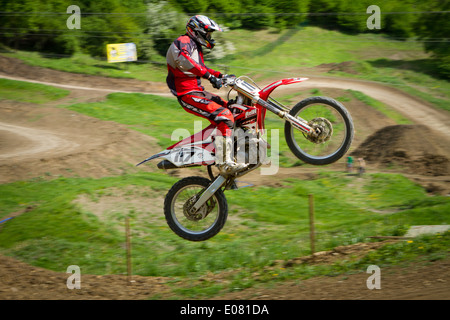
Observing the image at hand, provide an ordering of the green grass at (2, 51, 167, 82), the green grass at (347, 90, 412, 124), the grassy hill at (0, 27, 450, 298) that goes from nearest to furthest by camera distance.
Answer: the grassy hill at (0, 27, 450, 298) → the green grass at (347, 90, 412, 124) → the green grass at (2, 51, 167, 82)

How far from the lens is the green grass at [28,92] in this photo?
25.5 meters

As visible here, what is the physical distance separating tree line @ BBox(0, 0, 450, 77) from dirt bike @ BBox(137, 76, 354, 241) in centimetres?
2219

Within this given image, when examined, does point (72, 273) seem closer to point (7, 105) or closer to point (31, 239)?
point (31, 239)

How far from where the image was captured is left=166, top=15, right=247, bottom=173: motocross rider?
8133 millimetres

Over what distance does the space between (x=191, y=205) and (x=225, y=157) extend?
3.35 ft

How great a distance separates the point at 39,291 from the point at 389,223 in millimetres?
7693

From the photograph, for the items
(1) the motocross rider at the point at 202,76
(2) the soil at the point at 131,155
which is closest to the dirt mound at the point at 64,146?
(2) the soil at the point at 131,155

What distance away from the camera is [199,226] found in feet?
29.6

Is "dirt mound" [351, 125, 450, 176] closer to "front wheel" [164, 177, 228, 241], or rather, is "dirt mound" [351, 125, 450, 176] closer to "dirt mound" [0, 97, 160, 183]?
"dirt mound" [0, 97, 160, 183]

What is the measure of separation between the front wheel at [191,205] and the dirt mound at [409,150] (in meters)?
10.6

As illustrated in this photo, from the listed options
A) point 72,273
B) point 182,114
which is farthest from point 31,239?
point 182,114

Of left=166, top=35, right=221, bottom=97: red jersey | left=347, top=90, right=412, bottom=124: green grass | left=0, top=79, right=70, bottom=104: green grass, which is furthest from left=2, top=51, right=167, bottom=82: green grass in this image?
left=166, top=35, right=221, bottom=97: red jersey

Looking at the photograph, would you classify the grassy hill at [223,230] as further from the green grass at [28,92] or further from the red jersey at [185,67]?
the green grass at [28,92]

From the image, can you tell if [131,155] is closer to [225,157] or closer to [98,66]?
[225,157]
